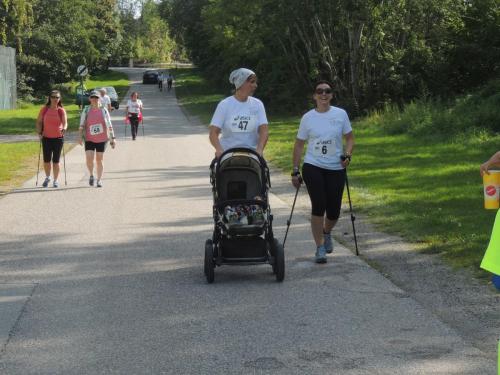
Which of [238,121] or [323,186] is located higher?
[238,121]

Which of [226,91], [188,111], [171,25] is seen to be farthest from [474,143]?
[171,25]

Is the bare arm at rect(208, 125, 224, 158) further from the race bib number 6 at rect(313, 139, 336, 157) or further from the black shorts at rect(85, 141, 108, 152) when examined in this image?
the black shorts at rect(85, 141, 108, 152)

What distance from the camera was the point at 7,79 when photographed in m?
53.0

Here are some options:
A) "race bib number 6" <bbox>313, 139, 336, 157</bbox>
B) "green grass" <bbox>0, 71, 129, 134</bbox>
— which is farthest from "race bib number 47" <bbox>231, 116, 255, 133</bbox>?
"green grass" <bbox>0, 71, 129, 134</bbox>

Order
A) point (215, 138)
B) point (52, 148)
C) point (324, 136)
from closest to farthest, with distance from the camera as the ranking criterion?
point (215, 138), point (324, 136), point (52, 148)

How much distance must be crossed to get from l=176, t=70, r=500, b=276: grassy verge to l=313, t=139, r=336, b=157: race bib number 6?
1.70m

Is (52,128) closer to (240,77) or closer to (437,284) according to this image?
(240,77)

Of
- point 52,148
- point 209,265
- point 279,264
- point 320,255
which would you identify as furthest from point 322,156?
point 52,148

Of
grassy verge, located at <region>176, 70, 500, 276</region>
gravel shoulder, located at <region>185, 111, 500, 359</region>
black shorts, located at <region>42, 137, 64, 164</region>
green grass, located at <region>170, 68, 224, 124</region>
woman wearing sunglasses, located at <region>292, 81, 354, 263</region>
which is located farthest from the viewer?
green grass, located at <region>170, 68, 224, 124</region>

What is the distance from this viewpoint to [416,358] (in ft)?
→ 19.1

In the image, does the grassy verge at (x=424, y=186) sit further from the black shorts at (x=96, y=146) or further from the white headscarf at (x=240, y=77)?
the black shorts at (x=96, y=146)

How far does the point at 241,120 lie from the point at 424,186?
782 centimetres

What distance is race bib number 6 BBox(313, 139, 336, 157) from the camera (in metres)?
9.06

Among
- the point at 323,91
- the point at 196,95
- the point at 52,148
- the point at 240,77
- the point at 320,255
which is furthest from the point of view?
the point at 196,95
